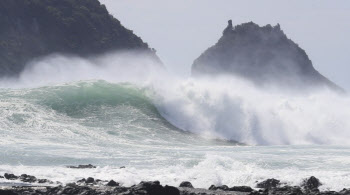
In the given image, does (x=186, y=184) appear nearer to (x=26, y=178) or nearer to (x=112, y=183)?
(x=112, y=183)

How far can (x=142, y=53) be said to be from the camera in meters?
109

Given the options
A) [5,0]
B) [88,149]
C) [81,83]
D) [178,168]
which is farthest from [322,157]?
[5,0]

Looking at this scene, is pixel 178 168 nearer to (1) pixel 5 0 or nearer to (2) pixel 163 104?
(2) pixel 163 104

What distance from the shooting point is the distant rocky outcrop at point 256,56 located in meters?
125

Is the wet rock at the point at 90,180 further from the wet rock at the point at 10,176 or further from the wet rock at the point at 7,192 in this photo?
the wet rock at the point at 7,192

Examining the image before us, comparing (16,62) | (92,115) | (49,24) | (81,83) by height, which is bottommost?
(92,115)

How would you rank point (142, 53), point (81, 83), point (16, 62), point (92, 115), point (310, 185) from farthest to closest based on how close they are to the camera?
1. point (142, 53)
2. point (16, 62)
3. point (81, 83)
4. point (92, 115)
5. point (310, 185)

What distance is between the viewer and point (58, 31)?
10525 centimetres

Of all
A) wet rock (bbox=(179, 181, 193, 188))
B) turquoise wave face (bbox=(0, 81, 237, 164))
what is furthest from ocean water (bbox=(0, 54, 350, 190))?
wet rock (bbox=(179, 181, 193, 188))

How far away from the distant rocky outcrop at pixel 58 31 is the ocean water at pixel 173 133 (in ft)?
151

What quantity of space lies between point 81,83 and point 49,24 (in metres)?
56.6

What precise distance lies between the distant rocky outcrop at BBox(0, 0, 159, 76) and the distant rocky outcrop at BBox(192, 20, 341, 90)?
1922 centimetres

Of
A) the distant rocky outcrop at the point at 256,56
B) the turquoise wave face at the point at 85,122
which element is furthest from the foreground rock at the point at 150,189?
the distant rocky outcrop at the point at 256,56

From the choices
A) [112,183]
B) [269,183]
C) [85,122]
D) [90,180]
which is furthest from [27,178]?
[85,122]
